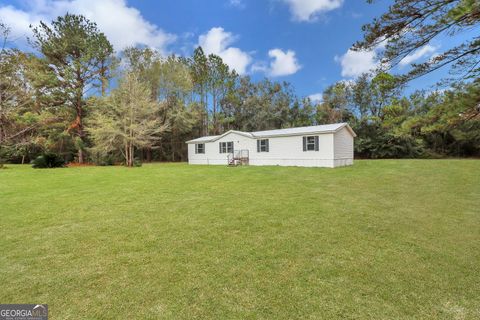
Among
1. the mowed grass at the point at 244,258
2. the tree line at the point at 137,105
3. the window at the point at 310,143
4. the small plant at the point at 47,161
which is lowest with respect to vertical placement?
the mowed grass at the point at 244,258

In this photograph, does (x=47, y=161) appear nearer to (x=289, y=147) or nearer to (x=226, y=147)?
(x=226, y=147)

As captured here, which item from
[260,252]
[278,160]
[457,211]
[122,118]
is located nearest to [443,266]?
[260,252]

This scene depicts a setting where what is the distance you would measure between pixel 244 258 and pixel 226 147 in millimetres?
15518

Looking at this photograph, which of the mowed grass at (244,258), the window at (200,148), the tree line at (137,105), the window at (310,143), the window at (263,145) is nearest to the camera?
Answer: the mowed grass at (244,258)

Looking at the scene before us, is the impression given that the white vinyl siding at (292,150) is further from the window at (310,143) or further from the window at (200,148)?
the window at (200,148)

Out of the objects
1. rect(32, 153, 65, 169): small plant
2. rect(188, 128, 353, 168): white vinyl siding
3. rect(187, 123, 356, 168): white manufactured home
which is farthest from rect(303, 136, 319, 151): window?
rect(32, 153, 65, 169): small plant

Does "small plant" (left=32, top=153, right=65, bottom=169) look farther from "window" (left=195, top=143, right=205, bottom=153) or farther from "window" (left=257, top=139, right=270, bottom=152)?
"window" (left=257, top=139, right=270, bottom=152)

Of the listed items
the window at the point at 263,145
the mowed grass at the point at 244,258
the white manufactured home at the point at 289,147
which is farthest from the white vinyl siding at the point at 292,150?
the mowed grass at the point at 244,258

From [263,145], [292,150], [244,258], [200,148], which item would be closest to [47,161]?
[200,148]

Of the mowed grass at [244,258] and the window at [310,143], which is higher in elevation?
the window at [310,143]

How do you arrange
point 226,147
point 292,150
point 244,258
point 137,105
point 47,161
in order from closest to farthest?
point 244,258
point 292,150
point 47,161
point 137,105
point 226,147

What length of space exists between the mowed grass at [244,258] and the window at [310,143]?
8.16 m

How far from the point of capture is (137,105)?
17750 mm

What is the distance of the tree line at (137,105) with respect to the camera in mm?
16859
